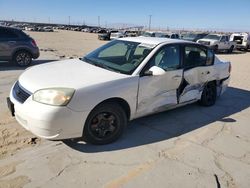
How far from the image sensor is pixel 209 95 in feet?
21.4

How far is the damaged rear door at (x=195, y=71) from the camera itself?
213 inches

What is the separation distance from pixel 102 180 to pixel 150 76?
195 cm

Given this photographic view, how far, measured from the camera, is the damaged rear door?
213 inches

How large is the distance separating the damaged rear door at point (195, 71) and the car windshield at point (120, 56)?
1033 millimetres

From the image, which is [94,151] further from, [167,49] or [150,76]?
[167,49]

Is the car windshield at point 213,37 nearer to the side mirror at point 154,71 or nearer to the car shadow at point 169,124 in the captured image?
the car shadow at point 169,124

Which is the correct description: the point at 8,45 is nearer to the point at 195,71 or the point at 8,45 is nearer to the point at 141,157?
the point at 195,71

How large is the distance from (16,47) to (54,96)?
26.7 ft

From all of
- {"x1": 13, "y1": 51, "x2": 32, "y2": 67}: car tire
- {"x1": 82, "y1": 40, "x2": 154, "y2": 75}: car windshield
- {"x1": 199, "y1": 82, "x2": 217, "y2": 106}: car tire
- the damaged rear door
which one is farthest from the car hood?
{"x1": 13, "y1": 51, "x2": 32, "y2": 67}: car tire

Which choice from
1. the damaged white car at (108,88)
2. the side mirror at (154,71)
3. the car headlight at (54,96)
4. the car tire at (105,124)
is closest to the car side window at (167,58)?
the damaged white car at (108,88)

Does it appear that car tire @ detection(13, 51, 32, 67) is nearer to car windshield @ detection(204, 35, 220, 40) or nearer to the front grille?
the front grille

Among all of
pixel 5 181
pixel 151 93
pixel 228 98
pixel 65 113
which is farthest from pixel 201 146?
pixel 228 98

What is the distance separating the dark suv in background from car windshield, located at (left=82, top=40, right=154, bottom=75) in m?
6.51

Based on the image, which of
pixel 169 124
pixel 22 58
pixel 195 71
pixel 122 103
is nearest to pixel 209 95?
pixel 195 71
